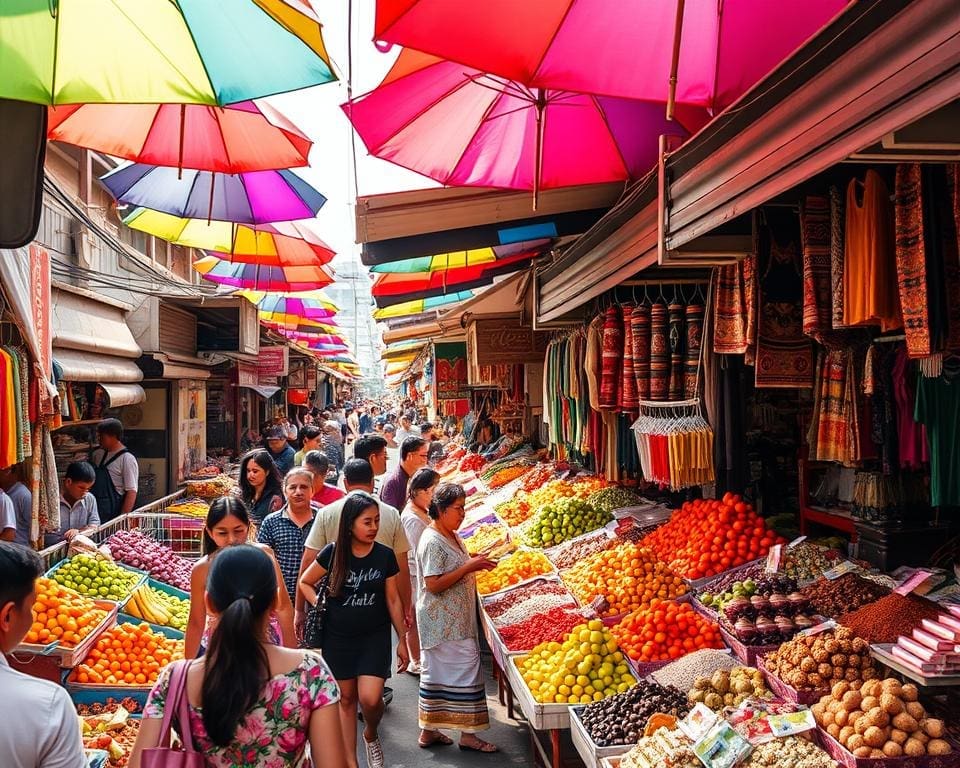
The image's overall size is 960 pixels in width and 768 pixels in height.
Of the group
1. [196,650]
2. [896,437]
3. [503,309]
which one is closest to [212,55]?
[196,650]

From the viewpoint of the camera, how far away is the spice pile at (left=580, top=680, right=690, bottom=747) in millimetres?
3814

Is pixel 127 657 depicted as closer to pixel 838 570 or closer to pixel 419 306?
pixel 838 570

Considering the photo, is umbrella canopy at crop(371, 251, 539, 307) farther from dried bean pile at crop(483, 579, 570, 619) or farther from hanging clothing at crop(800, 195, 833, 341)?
hanging clothing at crop(800, 195, 833, 341)

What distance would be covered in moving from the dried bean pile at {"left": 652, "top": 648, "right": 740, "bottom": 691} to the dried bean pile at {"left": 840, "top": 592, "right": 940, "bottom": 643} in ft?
2.18

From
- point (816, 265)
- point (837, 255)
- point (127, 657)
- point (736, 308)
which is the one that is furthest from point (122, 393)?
point (837, 255)

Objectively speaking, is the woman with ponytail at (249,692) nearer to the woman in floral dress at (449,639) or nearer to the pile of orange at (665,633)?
the pile of orange at (665,633)

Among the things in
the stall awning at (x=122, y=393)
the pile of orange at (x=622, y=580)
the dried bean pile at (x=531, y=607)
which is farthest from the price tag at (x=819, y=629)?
the stall awning at (x=122, y=393)

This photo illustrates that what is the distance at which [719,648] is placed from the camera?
180 inches

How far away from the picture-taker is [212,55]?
335 cm

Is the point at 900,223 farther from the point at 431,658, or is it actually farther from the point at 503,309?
the point at 503,309

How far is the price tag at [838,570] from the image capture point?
483cm

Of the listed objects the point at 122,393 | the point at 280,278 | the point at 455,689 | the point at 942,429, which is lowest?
the point at 455,689

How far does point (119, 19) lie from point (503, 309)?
6918 millimetres

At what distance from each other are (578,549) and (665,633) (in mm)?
2290
